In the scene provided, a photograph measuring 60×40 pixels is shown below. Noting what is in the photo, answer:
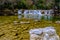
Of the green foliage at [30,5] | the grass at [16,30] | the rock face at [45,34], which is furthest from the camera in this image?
the green foliage at [30,5]

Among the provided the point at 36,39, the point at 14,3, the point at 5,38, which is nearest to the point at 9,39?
the point at 5,38

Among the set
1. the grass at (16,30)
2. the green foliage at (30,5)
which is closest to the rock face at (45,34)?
the grass at (16,30)

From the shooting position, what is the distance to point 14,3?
1212 centimetres

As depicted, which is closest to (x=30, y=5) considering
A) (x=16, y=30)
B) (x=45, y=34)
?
(x=16, y=30)

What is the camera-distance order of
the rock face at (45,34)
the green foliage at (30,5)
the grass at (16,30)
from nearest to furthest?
the rock face at (45,34)
the grass at (16,30)
the green foliage at (30,5)

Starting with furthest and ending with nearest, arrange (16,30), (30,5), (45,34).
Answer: (30,5) < (16,30) < (45,34)

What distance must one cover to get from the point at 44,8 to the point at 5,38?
342 inches

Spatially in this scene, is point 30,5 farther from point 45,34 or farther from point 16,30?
point 45,34

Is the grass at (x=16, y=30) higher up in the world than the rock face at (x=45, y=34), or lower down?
lower down

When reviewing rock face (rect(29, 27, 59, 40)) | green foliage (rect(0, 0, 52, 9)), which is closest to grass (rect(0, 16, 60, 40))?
rock face (rect(29, 27, 59, 40))

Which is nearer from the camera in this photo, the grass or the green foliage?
the grass

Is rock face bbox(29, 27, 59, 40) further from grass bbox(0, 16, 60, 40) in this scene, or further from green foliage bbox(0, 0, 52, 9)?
green foliage bbox(0, 0, 52, 9)

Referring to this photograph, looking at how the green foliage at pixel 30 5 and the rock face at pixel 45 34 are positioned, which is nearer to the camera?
the rock face at pixel 45 34

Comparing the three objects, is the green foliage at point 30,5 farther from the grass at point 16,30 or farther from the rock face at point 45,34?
the rock face at point 45,34
